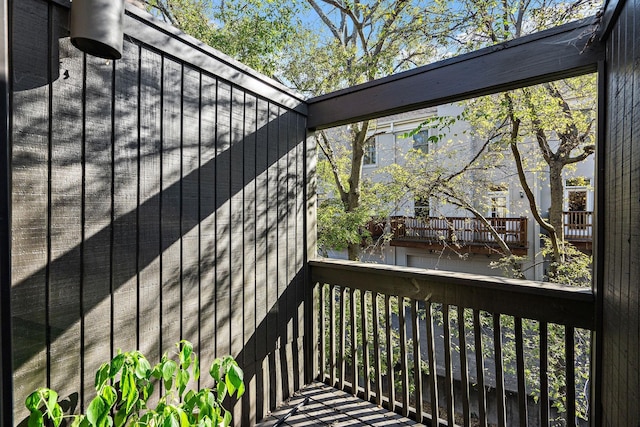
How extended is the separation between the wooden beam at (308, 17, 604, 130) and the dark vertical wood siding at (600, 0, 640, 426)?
193 millimetres

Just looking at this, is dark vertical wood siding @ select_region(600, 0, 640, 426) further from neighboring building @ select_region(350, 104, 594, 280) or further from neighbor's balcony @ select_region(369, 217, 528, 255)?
neighbor's balcony @ select_region(369, 217, 528, 255)

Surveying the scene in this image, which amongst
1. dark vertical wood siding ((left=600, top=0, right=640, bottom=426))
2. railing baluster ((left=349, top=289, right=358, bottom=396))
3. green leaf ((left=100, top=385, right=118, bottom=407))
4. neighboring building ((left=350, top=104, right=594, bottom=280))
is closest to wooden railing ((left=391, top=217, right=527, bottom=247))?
neighboring building ((left=350, top=104, right=594, bottom=280))

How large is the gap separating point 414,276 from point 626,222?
Result: 123 cm

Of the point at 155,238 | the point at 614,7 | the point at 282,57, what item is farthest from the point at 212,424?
the point at 282,57

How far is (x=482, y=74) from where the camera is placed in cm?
187

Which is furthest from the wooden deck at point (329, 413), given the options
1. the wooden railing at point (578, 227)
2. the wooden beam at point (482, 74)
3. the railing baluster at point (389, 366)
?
the wooden railing at point (578, 227)

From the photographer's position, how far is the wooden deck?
2221 mm

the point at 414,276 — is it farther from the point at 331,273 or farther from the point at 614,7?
the point at 614,7

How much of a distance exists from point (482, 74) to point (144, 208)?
6.46 feet

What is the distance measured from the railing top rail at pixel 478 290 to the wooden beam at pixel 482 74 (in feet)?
3.66

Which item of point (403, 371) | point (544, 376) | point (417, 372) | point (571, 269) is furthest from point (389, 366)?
point (571, 269)

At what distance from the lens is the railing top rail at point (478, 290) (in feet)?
5.48

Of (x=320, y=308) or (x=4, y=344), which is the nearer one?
(x=4, y=344)

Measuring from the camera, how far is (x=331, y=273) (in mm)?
2662
